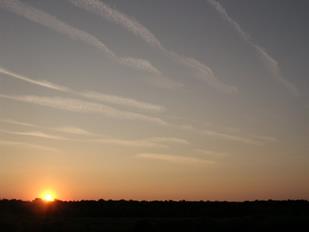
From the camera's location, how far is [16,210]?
87062mm

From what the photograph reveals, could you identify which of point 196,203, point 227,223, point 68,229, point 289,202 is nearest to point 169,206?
point 196,203

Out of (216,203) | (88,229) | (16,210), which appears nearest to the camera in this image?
(88,229)

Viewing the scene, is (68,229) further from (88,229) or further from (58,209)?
(58,209)

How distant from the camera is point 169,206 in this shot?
9769 cm

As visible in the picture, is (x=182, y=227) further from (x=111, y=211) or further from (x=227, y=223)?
(x=111, y=211)

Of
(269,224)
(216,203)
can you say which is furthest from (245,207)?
(269,224)

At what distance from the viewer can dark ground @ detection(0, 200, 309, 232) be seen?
56.9 metres

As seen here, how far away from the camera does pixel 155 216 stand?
85438 mm

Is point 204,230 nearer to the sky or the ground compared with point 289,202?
nearer to the ground

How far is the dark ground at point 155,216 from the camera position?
56881 millimetres

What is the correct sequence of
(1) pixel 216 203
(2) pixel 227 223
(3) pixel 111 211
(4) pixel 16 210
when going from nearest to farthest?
(2) pixel 227 223 < (4) pixel 16 210 < (3) pixel 111 211 < (1) pixel 216 203

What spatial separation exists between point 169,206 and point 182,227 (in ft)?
133

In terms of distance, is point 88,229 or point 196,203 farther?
point 196,203

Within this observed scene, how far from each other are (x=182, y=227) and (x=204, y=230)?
2.70 meters
